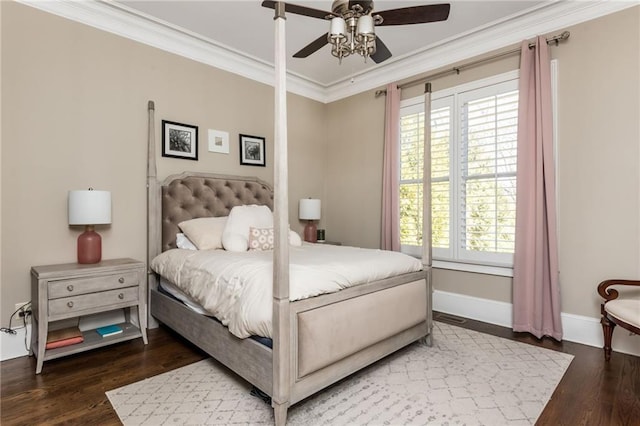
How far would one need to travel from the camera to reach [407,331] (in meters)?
2.54

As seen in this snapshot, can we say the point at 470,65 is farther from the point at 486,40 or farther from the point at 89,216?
the point at 89,216

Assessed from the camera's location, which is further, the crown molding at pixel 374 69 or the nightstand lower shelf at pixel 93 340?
the crown molding at pixel 374 69

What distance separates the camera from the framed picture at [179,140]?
3.41 meters

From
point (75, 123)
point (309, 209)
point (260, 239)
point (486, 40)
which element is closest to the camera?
point (75, 123)

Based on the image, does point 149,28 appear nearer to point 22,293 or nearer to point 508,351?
point 22,293

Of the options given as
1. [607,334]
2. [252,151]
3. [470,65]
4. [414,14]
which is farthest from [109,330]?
[470,65]

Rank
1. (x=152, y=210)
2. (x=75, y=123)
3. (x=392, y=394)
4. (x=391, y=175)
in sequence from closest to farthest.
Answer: (x=392, y=394), (x=75, y=123), (x=152, y=210), (x=391, y=175)

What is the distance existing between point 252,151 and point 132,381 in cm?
271

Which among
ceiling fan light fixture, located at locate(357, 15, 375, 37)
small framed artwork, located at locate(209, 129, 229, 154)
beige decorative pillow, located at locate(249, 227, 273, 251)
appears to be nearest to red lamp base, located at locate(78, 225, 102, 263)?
beige decorative pillow, located at locate(249, 227, 273, 251)

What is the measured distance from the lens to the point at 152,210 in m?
3.23

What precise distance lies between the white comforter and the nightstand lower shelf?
538 millimetres

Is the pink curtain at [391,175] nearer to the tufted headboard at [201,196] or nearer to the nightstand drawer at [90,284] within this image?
the tufted headboard at [201,196]

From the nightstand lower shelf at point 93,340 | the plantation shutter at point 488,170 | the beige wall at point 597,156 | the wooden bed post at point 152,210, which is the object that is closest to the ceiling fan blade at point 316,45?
the wooden bed post at point 152,210

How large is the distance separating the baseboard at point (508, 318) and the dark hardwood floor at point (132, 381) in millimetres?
93
